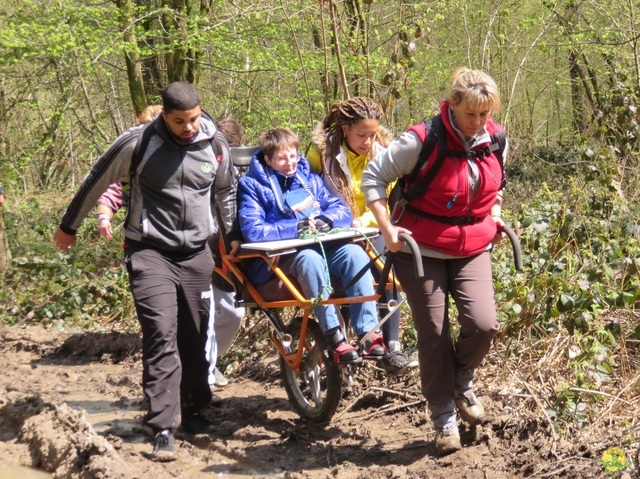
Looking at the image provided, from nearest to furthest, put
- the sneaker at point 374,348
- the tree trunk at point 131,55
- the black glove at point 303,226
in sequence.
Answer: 1. the sneaker at point 374,348
2. the black glove at point 303,226
3. the tree trunk at point 131,55

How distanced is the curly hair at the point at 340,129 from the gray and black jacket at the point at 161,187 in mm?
978

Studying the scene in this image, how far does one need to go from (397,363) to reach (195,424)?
1.47 metres

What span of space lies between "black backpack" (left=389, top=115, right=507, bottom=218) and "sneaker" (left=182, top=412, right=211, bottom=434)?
7.19 feet

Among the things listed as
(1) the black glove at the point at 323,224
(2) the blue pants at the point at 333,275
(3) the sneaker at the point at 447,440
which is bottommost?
(3) the sneaker at the point at 447,440

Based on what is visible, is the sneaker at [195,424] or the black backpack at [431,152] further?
the sneaker at [195,424]

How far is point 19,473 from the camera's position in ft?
17.3

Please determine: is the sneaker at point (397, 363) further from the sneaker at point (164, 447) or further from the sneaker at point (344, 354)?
the sneaker at point (164, 447)

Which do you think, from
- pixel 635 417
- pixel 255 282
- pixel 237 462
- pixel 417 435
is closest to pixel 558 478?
pixel 635 417

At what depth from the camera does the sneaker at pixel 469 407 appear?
464cm

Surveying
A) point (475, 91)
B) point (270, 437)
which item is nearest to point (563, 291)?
point (475, 91)

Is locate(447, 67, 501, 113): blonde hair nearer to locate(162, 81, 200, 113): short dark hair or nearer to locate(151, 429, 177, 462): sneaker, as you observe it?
locate(162, 81, 200, 113): short dark hair

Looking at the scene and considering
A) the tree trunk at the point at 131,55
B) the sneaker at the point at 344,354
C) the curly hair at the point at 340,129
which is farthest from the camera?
the tree trunk at the point at 131,55

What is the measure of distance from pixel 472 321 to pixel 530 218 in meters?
2.26


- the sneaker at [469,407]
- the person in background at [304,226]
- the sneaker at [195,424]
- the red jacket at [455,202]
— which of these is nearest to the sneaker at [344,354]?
the person in background at [304,226]
